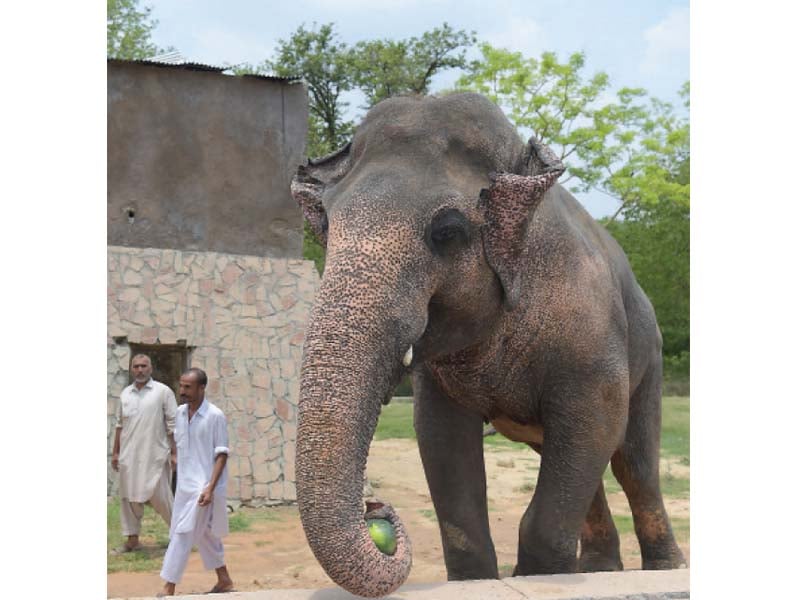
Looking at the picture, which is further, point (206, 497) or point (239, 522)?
point (239, 522)

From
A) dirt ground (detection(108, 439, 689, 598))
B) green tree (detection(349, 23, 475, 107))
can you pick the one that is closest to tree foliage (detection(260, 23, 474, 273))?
green tree (detection(349, 23, 475, 107))

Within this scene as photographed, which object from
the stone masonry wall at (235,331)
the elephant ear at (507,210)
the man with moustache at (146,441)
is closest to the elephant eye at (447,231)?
the elephant ear at (507,210)

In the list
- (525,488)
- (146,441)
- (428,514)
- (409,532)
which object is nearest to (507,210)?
(146,441)

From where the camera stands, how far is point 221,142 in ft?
40.3

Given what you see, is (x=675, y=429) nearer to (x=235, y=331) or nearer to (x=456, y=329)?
(x=235, y=331)

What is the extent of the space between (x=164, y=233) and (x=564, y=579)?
30.7 feet

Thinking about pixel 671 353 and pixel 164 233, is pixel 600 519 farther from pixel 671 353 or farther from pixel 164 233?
pixel 671 353

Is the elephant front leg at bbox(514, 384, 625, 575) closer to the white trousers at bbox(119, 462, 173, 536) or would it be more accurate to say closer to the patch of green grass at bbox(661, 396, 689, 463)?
the white trousers at bbox(119, 462, 173, 536)

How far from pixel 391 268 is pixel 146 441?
252 inches

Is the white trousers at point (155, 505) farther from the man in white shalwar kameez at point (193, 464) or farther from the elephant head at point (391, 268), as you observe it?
the elephant head at point (391, 268)

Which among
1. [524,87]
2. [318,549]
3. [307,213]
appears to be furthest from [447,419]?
[524,87]

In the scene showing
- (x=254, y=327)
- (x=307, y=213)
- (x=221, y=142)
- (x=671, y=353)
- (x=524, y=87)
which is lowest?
(x=671, y=353)

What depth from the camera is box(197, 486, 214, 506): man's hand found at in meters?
6.45

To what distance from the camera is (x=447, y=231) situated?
3.58 m
